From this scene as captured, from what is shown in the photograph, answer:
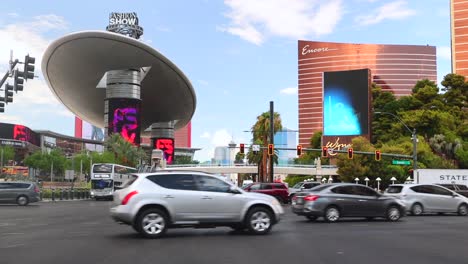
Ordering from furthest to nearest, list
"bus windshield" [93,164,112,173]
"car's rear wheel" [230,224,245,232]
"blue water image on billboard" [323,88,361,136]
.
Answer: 1. "blue water image on billboard" [323,88,361,136]
2. "bus windshield" [93,164,112,173]
3. "car's rear wheel" [230,224,245,232]

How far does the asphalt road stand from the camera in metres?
10.1

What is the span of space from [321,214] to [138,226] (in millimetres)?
8040

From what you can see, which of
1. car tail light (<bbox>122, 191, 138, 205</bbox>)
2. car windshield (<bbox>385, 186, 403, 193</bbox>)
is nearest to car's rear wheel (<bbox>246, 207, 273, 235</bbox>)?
car tail light (<bbox>122, 191, 138, 205</bbox>)

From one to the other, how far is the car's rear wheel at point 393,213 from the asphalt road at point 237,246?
125 inches

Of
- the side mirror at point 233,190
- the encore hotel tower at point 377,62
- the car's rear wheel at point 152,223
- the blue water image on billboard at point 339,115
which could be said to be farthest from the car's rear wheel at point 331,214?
the encore hotel tower at point 377,62

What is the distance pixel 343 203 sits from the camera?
1919 cm

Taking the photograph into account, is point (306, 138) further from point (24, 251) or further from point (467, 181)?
point (24, 251)

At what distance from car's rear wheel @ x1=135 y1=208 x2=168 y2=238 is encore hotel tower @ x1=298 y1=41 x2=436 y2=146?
534ft

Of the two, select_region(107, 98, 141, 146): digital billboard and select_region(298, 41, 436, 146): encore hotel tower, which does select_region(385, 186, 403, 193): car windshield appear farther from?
select_region(298, 41, 436, 146): encore hotel tower

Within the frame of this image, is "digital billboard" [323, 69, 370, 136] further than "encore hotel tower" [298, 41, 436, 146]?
No

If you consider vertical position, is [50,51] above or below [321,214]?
above

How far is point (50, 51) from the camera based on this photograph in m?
88.4

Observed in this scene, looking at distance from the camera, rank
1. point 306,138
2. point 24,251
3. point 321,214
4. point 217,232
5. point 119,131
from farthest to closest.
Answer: point 306,138, point 119,131, point 321,214, point 217,232, point 24,251

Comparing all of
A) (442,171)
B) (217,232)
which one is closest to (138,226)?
(217,232)
